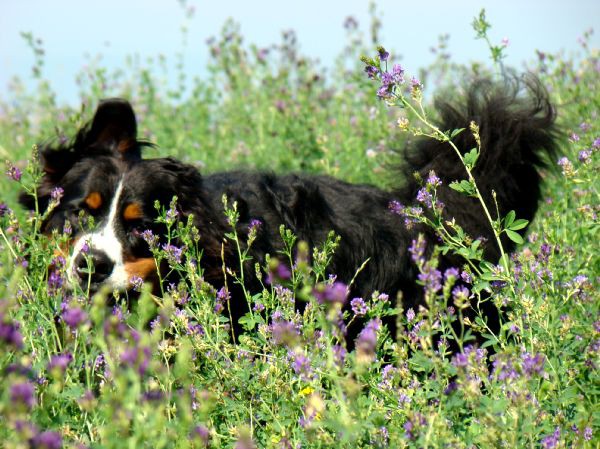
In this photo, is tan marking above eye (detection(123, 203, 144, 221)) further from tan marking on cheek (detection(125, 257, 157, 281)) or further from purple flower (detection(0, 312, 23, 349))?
purple flower (detection(0, 312, 23, 349))

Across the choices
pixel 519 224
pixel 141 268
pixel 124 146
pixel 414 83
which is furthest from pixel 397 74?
pixel 124 146

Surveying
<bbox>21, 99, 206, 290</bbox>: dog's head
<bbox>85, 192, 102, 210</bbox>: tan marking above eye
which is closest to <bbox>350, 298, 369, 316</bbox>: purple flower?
<bbox>21, 99, 206, 290</bbox>: dog's head

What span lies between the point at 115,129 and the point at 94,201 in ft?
2.02

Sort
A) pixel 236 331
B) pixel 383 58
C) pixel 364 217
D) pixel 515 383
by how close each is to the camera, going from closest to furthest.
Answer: pixel 515 383
pixel 383 58
pixel 236 331
pixel 364 217

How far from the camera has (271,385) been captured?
2352mm

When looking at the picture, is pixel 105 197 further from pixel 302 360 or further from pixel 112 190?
pixel 302 360

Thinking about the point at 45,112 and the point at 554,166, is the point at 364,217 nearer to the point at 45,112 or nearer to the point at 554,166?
the point at 554,166

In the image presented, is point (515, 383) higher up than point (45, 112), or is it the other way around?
point (515, 383)

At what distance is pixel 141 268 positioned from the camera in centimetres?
395

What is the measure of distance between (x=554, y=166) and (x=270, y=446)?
9.53ft

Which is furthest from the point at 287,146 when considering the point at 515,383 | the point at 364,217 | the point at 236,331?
the point at 515,383

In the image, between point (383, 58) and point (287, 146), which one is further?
point (287, 146)

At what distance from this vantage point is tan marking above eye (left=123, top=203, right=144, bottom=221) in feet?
13.5

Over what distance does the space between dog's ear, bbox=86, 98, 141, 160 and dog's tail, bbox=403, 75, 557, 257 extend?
5.21 feet
